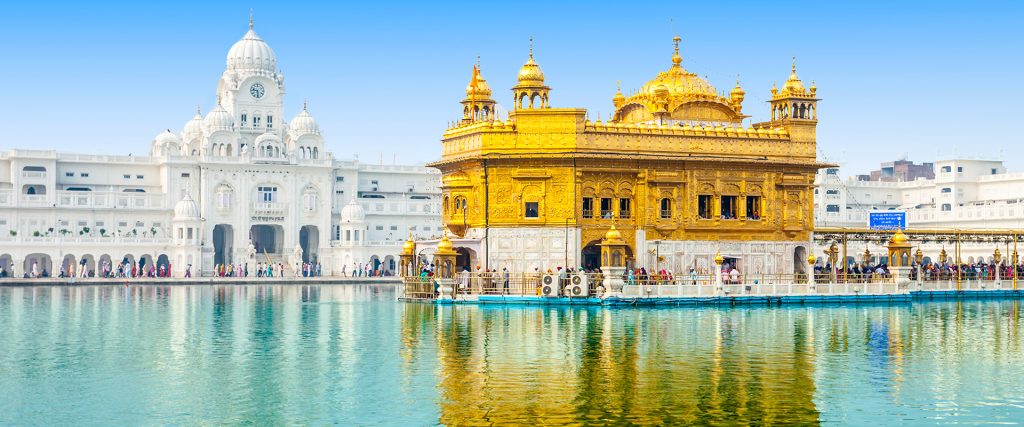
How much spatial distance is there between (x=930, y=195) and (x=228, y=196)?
52.6m

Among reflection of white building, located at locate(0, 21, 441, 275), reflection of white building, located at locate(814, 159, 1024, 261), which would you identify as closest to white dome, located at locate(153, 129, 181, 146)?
reflection of white building, located at locate(0, 21, 441, 275)

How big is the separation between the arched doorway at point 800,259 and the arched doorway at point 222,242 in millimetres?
46845

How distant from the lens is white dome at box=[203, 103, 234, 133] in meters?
87.6

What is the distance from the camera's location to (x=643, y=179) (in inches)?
1842

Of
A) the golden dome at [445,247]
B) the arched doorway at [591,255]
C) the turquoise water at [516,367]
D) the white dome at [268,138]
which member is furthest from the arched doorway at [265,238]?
the turquoise water at [516,367]

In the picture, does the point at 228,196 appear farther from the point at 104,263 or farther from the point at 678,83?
the point at 678,83

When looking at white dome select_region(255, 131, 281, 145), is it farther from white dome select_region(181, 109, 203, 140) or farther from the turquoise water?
the turquoise water

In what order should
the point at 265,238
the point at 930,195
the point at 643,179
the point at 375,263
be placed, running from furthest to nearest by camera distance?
the point at 930,195, the point at 265,238, the point at 375,263, the point at 643,179

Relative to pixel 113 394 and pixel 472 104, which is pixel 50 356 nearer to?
pixel 113 394

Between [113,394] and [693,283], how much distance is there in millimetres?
25321

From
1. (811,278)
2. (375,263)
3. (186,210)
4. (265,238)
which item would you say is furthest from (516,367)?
(265,238)

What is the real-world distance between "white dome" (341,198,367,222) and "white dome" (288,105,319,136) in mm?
7677

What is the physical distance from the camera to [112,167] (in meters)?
88.9

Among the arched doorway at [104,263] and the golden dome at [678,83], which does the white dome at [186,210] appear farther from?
the golden dome at [678,83]
